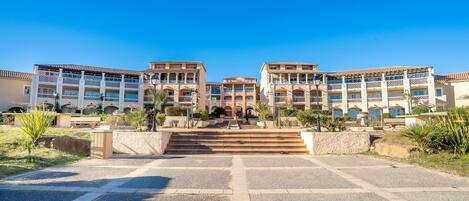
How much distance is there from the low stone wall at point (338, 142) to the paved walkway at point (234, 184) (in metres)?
3.16

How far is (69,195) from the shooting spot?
422 cm

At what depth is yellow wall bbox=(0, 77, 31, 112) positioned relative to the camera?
38344mm

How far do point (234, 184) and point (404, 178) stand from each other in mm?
3941

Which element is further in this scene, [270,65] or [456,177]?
[270,65]

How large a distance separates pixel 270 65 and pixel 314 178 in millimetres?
46592

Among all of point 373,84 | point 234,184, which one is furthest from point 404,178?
point 373,84

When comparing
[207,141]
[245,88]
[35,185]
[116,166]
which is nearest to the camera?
[35,185]

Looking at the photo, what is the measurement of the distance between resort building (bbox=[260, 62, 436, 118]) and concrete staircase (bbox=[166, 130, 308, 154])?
32597mm

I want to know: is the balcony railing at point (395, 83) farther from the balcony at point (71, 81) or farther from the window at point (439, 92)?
the balcony at point (71, 81)

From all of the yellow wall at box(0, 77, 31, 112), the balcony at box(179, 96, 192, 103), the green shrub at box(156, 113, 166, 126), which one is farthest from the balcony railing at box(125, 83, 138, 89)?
the green shrub at box(156, 113, 166, 126)

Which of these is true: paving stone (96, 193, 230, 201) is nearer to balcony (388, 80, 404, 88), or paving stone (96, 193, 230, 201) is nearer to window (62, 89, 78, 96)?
window (62, 89, 78, 96)

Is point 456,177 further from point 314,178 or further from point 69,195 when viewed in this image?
point 69,195

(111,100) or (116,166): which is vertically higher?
(111,100)

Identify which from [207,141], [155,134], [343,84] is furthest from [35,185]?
[343,84]
